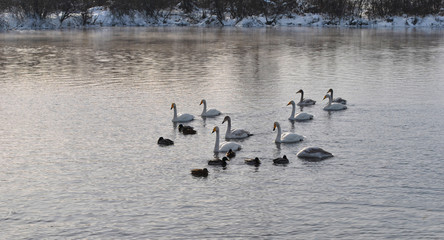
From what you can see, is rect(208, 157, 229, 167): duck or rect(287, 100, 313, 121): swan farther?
rect(287, 100, 313, 121): swan

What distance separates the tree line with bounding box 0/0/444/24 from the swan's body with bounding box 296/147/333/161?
3822 inches

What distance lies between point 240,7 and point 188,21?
1100 cm

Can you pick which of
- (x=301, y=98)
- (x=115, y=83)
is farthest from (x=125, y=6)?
(x=301, y=98)

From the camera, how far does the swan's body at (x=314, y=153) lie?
1697 cm

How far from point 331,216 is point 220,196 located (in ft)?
8.80

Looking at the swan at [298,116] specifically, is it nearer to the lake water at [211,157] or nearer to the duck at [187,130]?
the lake water at [211,157]

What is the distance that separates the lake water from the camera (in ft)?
40.8

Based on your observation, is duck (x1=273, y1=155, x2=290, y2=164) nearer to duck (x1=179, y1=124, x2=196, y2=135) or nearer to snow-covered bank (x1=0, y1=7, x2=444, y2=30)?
duck (x1=179, y1=124, x2=196, y2=135)

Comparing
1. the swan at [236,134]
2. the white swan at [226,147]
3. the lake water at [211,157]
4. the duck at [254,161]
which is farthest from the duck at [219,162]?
the swan at [236,134]

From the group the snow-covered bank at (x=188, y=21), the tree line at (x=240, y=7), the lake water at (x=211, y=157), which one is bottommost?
the lake water at (x=211, y=157)

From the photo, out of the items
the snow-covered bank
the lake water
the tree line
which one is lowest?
the lake water

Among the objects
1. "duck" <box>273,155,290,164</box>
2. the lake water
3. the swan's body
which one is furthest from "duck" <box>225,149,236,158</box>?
the swan's body

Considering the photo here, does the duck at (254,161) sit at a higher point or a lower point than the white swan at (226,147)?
lower

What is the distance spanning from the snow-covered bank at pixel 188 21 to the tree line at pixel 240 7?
1058mm
